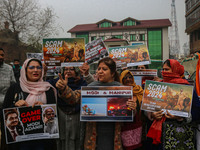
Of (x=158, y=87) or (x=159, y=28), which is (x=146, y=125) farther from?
(x=159, y=28)

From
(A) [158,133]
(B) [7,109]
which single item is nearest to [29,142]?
(B) [7,109]

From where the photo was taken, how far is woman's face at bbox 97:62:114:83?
98.7 inches

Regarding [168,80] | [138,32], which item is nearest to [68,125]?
[168,80]

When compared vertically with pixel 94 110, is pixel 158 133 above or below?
below

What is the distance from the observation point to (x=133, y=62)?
4.20m

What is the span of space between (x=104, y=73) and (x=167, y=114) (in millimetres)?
999

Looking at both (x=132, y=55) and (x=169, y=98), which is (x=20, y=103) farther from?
(x=132, y=55)

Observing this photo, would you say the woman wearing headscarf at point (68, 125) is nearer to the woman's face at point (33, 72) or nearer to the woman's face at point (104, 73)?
the woman's face at point (33, 72)

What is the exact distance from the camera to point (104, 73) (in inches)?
98.8

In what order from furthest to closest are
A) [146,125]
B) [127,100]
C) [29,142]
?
[146,125] < [29,142] < [127,100]

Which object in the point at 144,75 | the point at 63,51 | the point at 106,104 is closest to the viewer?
the point at 106,104

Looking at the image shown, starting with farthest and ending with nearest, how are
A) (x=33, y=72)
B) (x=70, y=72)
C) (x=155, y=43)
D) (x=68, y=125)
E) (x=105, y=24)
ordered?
1. (x=105, y=24)
2. (x=155, y=43)
3. (x=70, y=72)
4. (x=68, y=125)
5. (x=33, y=72)

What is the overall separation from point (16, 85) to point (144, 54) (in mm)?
2846

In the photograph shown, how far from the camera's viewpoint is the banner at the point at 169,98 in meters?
2.33
